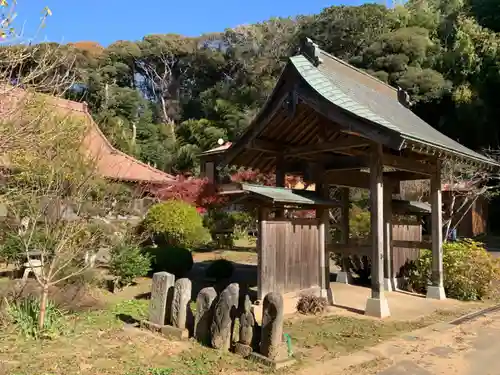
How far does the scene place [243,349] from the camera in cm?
536

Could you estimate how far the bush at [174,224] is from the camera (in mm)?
14938

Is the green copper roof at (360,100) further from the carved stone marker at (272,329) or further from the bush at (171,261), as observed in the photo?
the bush at (171,261)

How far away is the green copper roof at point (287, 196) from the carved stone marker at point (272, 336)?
2.38m

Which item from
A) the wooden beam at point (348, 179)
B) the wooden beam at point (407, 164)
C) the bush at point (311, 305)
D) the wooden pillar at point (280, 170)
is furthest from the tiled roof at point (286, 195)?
the bush at point (311, 305)

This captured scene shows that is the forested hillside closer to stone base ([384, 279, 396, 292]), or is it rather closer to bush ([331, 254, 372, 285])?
bush ([331, 254, 372, 285])

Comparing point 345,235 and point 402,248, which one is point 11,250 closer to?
Answer: point 345,235

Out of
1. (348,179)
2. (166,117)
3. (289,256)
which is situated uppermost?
(166,117)

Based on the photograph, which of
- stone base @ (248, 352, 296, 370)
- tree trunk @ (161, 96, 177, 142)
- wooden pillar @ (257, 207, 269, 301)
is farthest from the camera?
tree trunk @ (161, 96, 177, 142)

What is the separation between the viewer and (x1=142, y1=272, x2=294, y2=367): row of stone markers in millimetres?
5191

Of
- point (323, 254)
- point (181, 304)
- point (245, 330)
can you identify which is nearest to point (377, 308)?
point (323, 254)

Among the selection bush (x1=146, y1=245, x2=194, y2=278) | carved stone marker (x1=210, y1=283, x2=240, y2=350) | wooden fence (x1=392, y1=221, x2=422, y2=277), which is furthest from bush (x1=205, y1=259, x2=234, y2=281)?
carved stone marker (x1=210, y1=283, x2=240, y2=350)

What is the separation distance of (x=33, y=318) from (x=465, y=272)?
8.30m

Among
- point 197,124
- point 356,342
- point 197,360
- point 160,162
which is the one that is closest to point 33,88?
point 197,360

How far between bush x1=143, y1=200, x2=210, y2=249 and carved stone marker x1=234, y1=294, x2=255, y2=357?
968cm
